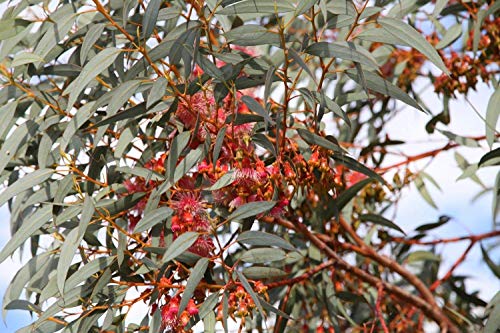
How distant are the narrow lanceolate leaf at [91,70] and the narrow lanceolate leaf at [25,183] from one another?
0.65 ft

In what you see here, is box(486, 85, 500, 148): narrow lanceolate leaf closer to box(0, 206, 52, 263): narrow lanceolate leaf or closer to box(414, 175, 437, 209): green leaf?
box(414, 175, 437, 209): green leaf

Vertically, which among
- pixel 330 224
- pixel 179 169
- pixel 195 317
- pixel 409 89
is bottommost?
pixel 195 317

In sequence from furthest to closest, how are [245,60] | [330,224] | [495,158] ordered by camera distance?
[330,224], [495,158], [245,60]

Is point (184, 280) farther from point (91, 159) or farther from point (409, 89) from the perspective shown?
point (409, 89)

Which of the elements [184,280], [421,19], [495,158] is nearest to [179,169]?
[184,280]

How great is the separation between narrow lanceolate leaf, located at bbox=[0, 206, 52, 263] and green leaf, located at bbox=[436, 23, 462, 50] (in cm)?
104

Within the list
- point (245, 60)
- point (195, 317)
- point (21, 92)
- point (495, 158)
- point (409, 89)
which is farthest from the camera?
point (409, 89)

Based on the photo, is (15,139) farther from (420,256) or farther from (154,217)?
(420,256)

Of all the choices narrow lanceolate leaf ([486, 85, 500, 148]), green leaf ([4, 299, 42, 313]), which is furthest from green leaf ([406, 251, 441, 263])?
green leaf ([4, 299, 42, 313])

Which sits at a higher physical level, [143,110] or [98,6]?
[98,6]

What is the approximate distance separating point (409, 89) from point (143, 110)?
4.17 ft

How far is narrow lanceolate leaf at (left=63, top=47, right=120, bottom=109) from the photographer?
3.96 feet

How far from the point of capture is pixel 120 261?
1.27 meters

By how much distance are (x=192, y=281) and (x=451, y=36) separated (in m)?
1.07
